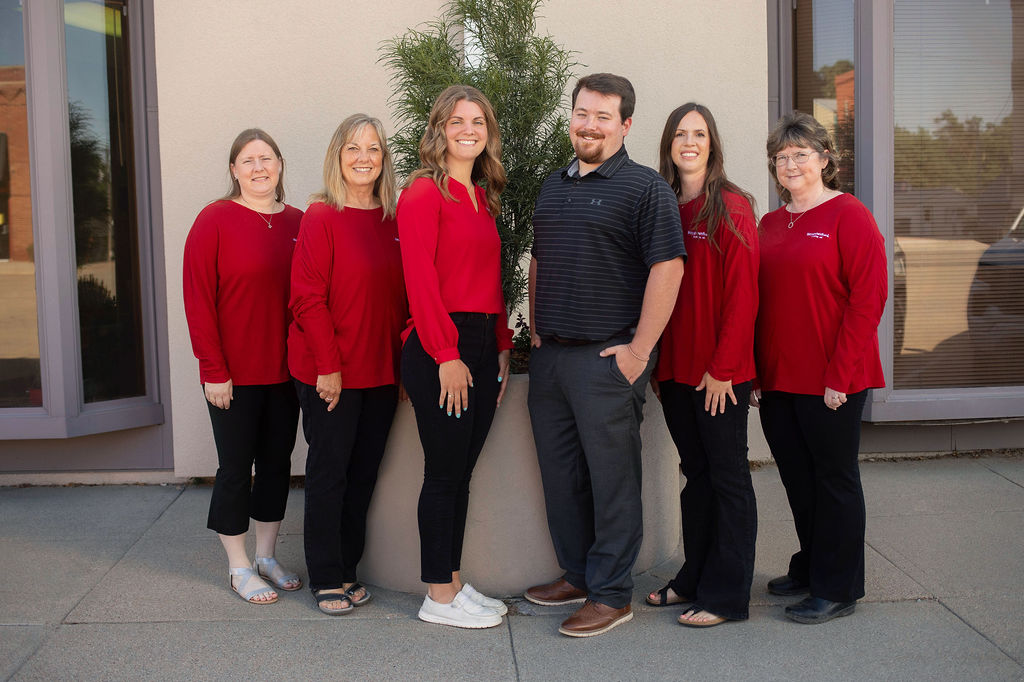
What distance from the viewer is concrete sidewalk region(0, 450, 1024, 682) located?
3.12 m

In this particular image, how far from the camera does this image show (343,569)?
3.72 metres

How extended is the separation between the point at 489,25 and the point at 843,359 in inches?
79.2

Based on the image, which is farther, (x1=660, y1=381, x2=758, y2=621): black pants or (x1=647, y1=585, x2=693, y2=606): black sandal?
(x1=647, y1=585, x2=693, y2=606): black sandal

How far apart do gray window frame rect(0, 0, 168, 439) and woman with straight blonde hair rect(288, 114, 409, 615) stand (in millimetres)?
2359

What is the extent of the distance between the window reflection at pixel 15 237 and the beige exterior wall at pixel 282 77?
2.47ft

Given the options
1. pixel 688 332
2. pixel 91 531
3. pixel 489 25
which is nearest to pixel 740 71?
pixel 489 25

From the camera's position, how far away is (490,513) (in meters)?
3.72

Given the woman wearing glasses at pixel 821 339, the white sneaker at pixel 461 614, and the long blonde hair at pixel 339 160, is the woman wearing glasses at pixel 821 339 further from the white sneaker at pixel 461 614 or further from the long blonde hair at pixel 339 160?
the long blonde hair at pixel 339 160

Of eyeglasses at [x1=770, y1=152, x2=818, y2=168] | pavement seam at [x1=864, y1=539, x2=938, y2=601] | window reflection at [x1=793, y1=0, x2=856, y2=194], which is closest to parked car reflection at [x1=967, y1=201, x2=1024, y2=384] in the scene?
window reflection at [x1=793, y1=0, x2=856, y2=194]

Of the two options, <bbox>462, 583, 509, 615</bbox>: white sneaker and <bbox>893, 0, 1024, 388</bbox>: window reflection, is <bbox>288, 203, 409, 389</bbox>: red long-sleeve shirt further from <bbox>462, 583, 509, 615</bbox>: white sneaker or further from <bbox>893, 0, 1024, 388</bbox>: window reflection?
<bbox>893, 0, 1024, 388</bbox>: window reflection

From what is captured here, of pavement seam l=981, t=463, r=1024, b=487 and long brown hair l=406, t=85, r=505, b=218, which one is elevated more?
long brown hair l=406, t=85, r=505, b=218

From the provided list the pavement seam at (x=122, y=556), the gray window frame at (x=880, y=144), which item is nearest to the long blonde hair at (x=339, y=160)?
the pavement seam at (x=122, y=556)

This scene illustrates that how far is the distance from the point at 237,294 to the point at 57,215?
2249 mm

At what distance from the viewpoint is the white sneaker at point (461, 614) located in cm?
348
